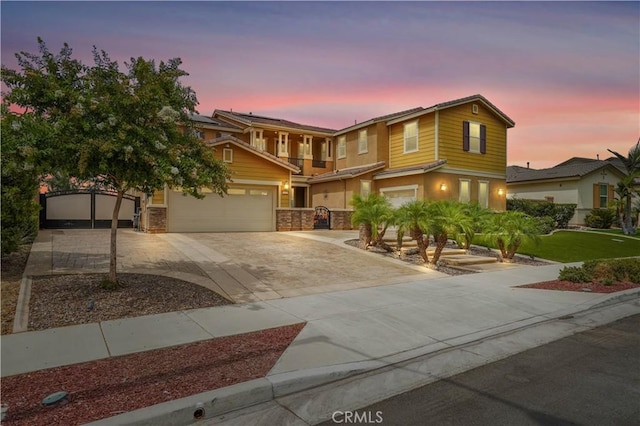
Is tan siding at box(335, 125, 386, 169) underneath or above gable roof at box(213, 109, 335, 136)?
underneath

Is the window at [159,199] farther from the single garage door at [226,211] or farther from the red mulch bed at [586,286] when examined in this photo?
the red mulch bed at [586,286]

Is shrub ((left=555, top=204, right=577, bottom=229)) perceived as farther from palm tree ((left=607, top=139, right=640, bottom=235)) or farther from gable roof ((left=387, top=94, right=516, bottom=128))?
gable roof ((left=387, top=94, right=516, bottom=128))

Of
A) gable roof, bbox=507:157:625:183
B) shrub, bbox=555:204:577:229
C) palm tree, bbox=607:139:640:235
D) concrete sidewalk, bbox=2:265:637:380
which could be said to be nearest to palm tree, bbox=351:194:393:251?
concrete sidewalk, bbox=2:265:637:380

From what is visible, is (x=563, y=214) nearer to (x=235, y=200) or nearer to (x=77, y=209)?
(x=235, y=200)

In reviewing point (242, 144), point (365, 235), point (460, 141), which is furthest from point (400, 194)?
point (242, 144)

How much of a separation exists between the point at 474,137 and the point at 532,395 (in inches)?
867

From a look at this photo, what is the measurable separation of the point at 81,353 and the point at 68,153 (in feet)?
11.7

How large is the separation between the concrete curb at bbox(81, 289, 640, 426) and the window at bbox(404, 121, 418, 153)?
18146mm

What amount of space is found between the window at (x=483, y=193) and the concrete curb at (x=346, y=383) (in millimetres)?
18440

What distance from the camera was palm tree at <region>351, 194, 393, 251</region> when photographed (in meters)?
14.8

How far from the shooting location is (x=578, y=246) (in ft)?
61.4

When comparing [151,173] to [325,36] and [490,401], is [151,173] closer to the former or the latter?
[490,401]

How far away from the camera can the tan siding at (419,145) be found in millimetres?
22359

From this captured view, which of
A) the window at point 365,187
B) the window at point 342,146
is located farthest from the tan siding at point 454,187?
the window at point 342,146
